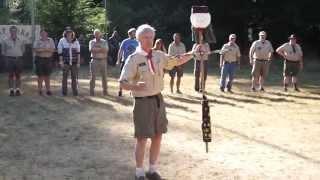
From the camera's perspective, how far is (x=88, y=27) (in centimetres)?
3031

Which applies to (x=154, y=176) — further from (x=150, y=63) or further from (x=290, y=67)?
(x=290, y=67)

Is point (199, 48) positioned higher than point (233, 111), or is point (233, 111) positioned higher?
point (199, 48)

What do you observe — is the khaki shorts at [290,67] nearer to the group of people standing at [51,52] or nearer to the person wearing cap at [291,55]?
the person wearing cap at [291,55]

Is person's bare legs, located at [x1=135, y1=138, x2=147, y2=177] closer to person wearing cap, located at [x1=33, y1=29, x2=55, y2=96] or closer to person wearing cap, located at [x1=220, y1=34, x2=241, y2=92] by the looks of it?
person wearing cap, located at [x1=33, y1=29, x2=55, y2=96]

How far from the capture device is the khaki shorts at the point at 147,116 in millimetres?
7441

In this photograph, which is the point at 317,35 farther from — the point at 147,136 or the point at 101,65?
the point at 147,136

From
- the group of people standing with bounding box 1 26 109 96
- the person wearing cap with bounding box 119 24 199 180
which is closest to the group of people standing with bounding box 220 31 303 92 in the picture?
the group of people standing with bounding box 1 26 109 96

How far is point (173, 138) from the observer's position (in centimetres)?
1092

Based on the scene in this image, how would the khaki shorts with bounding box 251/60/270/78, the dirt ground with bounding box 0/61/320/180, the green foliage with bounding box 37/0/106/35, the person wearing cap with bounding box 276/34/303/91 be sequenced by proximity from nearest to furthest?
the dirt ground with bounding box 0/61/320/180 < the khaki shorts with bounding box 251/60/270/78 < the person wearing cap with bounding box 276/34/303/91 < the green foliage with bounding box 37/0/106/35

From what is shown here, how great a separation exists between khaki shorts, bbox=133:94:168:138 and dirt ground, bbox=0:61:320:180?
3.01ft

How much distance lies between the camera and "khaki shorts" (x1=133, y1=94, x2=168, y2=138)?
293 inches

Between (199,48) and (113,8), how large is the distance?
90.1 feet

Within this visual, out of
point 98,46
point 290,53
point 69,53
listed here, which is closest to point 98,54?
point 98,46

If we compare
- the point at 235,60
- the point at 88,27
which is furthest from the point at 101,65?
Answer: the point at 88,27
